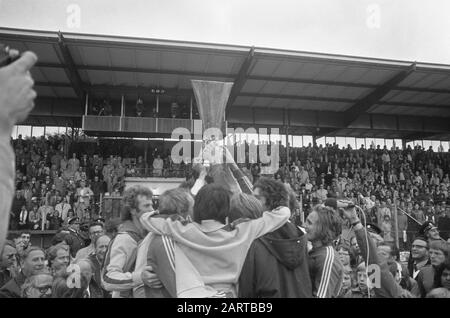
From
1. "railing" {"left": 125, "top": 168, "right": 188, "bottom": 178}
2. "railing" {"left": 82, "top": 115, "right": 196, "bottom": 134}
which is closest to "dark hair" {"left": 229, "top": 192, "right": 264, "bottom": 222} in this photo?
"railing" {"left": 125, "top": 168, "right": 188, "bottom": 178}

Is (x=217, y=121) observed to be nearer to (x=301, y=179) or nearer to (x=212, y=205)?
(x=212, y=205)

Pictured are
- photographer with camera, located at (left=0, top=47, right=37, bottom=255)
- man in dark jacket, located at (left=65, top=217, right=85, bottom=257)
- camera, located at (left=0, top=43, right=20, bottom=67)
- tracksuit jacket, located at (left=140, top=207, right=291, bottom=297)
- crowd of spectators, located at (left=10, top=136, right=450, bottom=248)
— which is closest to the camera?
photographer with camera, located at (left=0, top=47, right=37, bottom=255)

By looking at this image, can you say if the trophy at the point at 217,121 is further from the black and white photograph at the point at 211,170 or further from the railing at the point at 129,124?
the railing at the point at 129,124

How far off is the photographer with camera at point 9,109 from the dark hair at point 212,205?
1.55 metres

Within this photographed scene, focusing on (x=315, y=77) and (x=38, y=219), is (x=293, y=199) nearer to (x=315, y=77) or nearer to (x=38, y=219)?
(x=38, y=219)

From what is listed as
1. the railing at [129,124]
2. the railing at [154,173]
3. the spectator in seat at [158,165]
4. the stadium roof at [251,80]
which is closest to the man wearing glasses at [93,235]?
the stadium roof at [251,80]

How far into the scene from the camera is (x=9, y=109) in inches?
48.6

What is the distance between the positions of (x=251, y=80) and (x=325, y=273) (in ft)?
53.1

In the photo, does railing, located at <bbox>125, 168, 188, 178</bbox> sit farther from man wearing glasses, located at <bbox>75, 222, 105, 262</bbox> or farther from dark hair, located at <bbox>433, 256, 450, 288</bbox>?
dark hair, located at <bbox>433, 256, 450, 288</bbox>

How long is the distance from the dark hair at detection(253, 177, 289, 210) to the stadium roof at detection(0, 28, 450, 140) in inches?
525

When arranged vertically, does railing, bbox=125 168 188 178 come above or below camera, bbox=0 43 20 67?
above

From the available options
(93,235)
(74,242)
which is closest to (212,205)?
(93,235)

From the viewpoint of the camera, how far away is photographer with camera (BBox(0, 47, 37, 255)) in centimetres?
118
